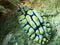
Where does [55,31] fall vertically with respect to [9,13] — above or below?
below

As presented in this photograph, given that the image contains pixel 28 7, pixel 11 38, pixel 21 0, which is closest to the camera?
pixel 11 38

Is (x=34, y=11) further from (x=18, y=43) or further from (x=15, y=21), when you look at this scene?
(x=18, y=43)

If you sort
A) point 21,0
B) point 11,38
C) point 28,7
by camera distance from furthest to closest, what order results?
1. point 21,0
2. point 28,7
3. point 11,38

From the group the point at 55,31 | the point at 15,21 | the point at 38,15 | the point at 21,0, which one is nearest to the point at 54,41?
the point at 55,31

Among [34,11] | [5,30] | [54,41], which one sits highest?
[34,11]

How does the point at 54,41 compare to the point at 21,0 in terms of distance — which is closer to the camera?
the point at 54,41
